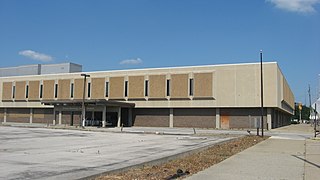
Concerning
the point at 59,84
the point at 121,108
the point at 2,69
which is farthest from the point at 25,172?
the point at 2,69

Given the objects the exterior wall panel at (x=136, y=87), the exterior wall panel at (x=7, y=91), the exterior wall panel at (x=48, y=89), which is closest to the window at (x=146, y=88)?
the exterior wall panel at (x=136, y=87)

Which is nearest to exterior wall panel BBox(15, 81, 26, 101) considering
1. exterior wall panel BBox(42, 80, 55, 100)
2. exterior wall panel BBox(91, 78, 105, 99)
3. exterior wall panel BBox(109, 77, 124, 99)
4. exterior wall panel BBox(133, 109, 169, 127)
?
exterior wall panel BBox(42, 80, 55, 100)

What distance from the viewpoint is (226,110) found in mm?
56562

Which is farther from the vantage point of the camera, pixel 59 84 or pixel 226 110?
pixel 59 84

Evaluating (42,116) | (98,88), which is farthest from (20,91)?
(98,88)

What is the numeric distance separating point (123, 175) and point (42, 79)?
64.9 meters

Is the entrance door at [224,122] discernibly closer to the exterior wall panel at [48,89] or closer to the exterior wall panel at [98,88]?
the exterior wall panel at [98,88]

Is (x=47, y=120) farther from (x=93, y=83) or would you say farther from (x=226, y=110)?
(x=226, y=110)

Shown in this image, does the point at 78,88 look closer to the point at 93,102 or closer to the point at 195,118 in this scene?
the point at 93,102

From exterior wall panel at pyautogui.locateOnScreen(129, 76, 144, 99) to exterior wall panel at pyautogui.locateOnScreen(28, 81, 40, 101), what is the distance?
20694mm

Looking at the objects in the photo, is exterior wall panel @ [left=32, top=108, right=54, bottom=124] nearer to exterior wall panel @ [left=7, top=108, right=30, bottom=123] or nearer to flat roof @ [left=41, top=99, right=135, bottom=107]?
exterior wall panel @ [left=7, top=108, right=30, bottom=123]

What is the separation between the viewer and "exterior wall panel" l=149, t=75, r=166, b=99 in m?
59.5

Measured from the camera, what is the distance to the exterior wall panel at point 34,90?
232ft

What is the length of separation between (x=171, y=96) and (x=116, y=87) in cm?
1051
